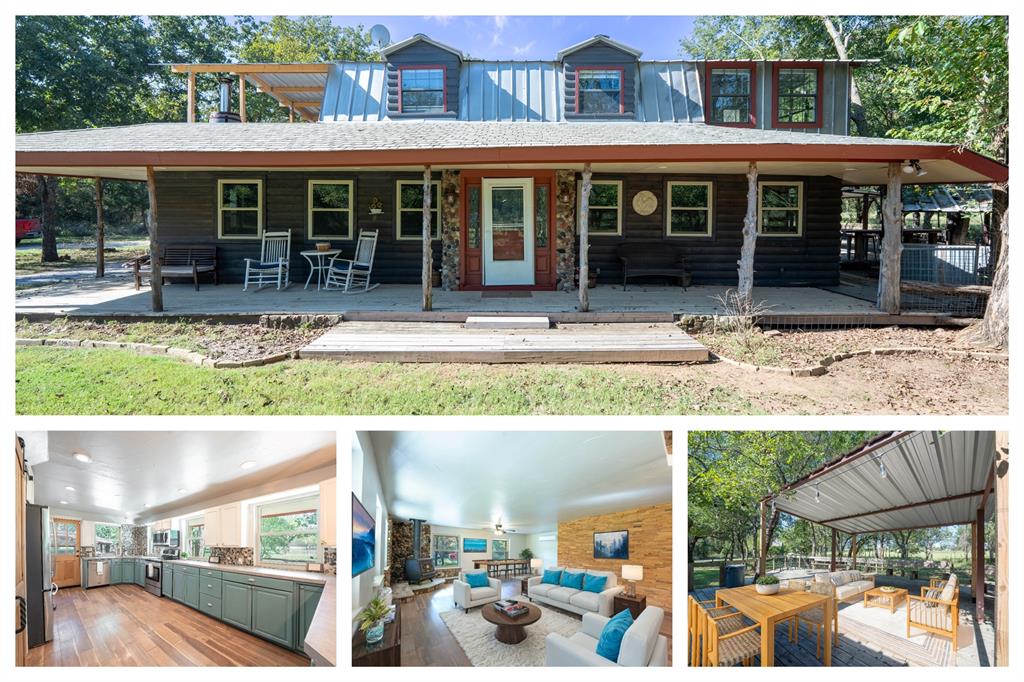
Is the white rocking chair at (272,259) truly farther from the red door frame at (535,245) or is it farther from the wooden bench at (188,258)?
the red door frame at (535,245)

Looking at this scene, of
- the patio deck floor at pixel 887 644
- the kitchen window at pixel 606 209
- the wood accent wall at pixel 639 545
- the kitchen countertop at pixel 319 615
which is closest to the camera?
the kitchen countertop at pixel 319 615

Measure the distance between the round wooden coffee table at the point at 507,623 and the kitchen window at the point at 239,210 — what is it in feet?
26.1

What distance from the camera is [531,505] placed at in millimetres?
7512

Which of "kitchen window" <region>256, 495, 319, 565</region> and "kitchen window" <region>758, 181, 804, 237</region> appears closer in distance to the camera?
"kitchen window" <region>256, 495, 319, 565</region>

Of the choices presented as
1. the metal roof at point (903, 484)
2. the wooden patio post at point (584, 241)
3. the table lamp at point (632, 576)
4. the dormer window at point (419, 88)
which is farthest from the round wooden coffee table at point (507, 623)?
the dormer window at point (419, 88)

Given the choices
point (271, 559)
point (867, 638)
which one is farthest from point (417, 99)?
point (867, 638)

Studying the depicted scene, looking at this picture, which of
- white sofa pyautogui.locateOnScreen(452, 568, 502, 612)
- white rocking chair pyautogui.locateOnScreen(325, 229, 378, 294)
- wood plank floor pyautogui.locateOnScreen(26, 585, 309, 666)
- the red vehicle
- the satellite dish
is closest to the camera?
wood plank floor pyautogui.locateOnScreen(26, 585, 309, 666)

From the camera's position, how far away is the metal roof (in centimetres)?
451

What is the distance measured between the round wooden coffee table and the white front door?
18.3 ft

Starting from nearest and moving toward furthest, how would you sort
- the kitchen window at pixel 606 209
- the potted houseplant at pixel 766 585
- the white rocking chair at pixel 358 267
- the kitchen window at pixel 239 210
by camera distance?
1. the potted houseplant at pixel 766 585
2. the white rocking chair at pixel 358 267
3. the kitchen window at pixel 606 209
4. the kitchen window at pixel 239 210

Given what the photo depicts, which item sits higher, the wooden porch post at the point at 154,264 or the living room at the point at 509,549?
the wooden porch post at the point at 154,264

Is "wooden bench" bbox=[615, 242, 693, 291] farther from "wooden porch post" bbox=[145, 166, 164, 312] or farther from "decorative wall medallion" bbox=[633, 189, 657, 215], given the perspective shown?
"wooden porch post" bbox=[145, 166, 164, 312]

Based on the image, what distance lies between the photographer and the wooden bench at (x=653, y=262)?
34.0 feet

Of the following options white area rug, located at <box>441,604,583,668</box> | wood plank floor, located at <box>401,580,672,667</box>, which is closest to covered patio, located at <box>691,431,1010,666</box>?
wood plank floor, located at <box>401,580,672,667</box>
